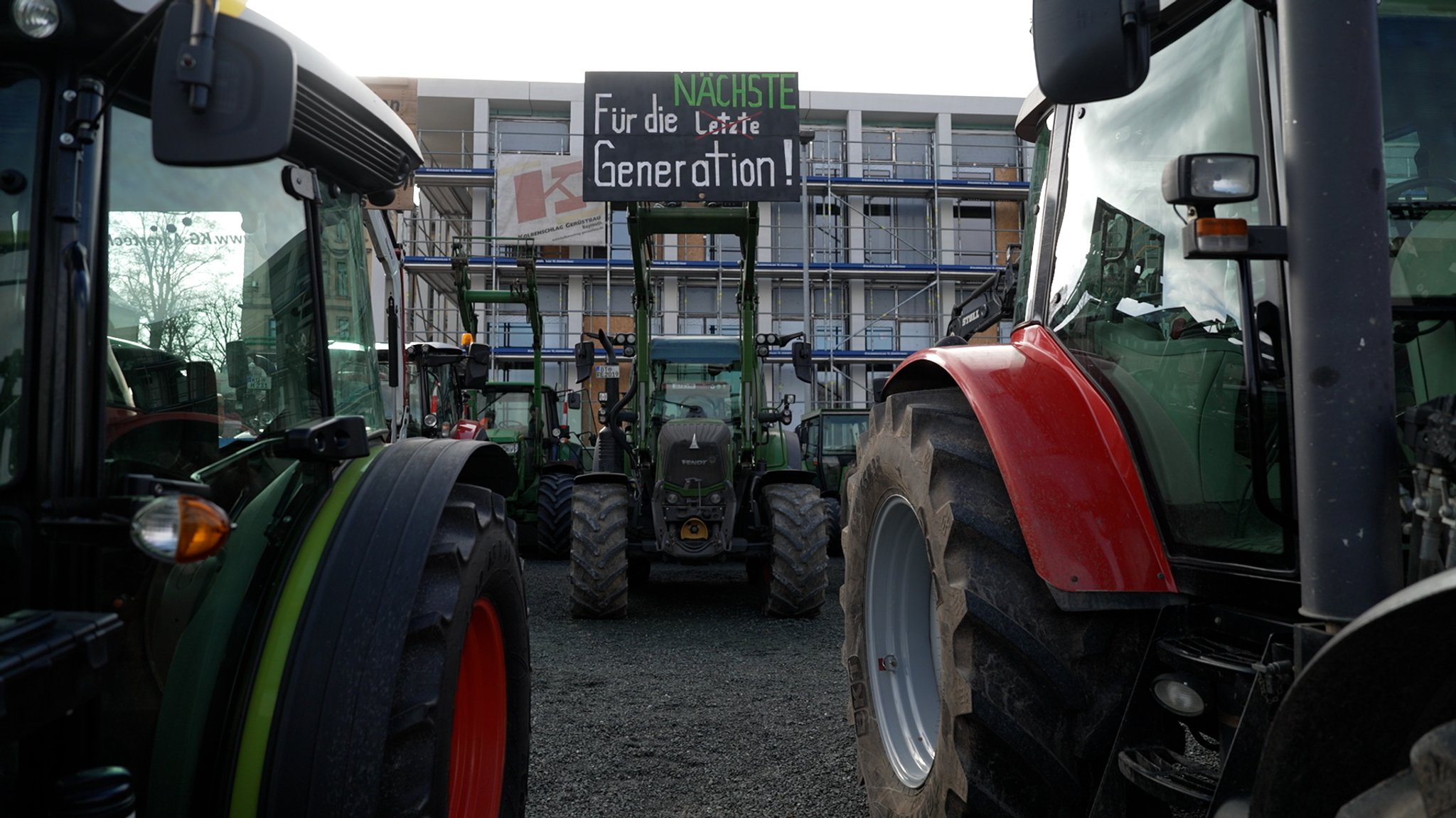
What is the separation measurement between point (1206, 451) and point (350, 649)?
160 cm

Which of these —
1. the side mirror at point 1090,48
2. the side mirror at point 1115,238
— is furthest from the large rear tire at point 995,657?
the side mirror at point 1090,48

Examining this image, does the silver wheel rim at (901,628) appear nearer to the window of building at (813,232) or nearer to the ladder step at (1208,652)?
the ladder step at (1208,652)

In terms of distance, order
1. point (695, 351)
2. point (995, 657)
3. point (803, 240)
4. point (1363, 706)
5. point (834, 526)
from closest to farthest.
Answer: point (1363, 706) → point (995, 657) → point (695, 351) → point (834, 526) → point (803, 240)

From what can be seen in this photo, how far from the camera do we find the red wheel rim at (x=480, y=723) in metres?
2.39

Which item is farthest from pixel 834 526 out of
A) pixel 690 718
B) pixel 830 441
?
pixel 690 718

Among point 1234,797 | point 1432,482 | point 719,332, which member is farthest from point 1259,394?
point 719,332

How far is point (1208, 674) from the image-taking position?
175 centimetres

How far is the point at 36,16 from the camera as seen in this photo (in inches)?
54.9

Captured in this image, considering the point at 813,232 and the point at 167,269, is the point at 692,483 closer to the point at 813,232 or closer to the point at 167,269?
the point at 167,269

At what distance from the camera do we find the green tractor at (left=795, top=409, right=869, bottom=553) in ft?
41.5

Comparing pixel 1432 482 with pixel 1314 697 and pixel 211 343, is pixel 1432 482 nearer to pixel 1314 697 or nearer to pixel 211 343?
pixel 1314 697

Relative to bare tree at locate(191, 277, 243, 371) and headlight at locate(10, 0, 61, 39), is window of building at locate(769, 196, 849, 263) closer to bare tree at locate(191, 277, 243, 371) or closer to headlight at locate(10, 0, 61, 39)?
bare tree at locate(191, 277, 243, 371)

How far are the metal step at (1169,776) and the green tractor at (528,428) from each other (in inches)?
318

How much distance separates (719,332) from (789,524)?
57.8ft
